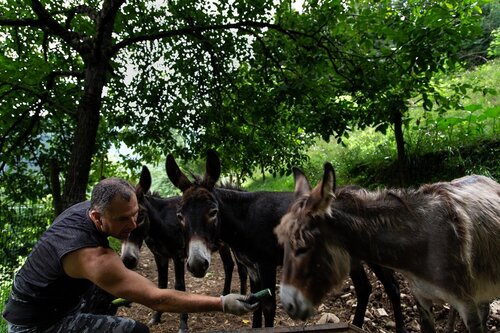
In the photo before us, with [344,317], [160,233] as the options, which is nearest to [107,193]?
[160,233]

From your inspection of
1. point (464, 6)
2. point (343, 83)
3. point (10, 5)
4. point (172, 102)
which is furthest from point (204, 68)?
point (464, 6)

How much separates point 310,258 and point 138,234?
2.78m

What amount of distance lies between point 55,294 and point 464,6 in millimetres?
5395

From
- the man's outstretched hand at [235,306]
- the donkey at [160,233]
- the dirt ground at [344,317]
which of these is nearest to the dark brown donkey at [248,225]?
the dirt ground at [344,317]

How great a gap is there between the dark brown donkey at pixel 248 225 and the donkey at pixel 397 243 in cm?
134

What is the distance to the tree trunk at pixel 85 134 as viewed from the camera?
5.23m

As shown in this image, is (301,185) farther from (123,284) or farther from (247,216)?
(123,284)

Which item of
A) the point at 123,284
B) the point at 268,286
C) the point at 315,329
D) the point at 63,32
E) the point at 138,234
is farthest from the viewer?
the point at 63,32

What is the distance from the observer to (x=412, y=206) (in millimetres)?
2984

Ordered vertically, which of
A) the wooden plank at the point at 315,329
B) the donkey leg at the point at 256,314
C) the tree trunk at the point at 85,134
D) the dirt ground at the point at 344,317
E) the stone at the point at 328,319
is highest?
the tree trunk at the point at 85,134

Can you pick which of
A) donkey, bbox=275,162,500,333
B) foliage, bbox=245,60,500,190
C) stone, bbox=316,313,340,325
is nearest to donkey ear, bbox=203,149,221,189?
donkey, bbox=275,162,500,333

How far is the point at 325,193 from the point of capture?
2750 mm

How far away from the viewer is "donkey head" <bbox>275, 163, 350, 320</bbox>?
9.00ft

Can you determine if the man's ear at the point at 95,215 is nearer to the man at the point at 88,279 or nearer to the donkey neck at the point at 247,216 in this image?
the man at the point at 88,279
